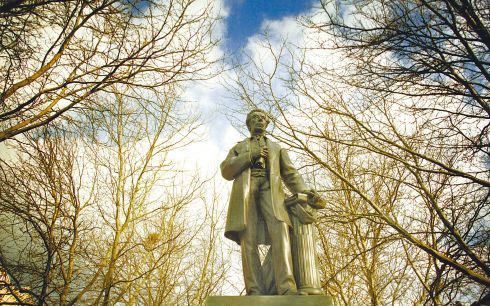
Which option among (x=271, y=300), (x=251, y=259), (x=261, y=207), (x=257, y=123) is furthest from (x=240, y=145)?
(x=271, y=300)

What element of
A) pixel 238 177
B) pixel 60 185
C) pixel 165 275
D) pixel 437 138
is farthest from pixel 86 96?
pixel 165 275

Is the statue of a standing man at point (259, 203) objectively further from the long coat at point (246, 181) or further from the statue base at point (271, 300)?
the statue base at point (271, 300)

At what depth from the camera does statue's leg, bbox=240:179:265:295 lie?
4168mm

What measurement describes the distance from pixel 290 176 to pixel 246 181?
62 centimetres

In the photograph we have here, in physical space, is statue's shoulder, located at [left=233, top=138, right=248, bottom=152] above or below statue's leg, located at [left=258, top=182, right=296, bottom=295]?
above

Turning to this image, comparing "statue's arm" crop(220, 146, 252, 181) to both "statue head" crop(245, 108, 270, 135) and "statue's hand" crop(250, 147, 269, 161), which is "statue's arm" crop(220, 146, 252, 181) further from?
"statue head" crop(245, 108, 270, 135)

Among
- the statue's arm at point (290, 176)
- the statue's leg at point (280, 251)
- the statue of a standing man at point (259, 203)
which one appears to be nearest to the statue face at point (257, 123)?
the statue of a standing man at point (259, 203)

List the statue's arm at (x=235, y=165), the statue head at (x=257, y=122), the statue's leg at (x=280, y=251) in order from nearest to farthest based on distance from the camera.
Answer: the statue's leg at (x=280, y=251) → the statue's arm at (x=235, y=165) → the statue head at (x=257, y=122)

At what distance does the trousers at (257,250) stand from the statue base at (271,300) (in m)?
0.19

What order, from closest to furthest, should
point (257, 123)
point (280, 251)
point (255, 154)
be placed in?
point (280, 251) < point (255, 154) < point (257, 123)

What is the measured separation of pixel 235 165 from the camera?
15.4 feet

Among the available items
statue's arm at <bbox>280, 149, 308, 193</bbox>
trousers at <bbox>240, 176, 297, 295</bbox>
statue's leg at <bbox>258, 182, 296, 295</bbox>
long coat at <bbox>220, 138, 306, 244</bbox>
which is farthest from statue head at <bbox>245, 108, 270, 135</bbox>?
statue's leg at <bbox>258, 182, 296, 295</bbox>

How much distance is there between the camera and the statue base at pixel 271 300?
370 centimetres

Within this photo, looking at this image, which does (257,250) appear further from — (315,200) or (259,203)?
(315,200)
